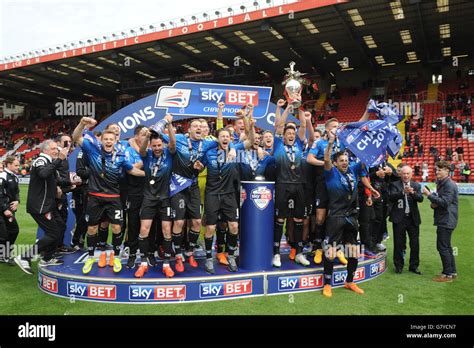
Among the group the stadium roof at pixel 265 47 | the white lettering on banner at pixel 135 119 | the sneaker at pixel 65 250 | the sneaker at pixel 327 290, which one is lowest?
the sneaker at pixel 327 290

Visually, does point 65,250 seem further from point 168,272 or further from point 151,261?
point 168,272

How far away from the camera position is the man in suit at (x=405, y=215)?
629 centimetres

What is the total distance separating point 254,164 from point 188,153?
116 cm

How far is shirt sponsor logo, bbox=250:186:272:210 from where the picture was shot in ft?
17.5

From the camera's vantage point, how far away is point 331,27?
20359 millimetres

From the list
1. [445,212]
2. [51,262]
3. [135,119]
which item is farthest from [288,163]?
[51,262]

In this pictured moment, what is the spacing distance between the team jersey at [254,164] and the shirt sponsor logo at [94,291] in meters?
2.53

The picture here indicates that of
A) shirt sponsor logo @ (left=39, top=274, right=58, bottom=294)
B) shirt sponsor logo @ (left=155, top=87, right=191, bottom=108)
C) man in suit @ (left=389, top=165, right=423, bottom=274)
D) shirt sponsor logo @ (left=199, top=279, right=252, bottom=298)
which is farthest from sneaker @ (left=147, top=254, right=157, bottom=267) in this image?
man in suit @ (left=389, top=165, right=423, bottom=274)

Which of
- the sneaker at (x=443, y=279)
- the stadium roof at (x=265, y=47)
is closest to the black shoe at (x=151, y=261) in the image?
the sneaker at (x=443, y=279)

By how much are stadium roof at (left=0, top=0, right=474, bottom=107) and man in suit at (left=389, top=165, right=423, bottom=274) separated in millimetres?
13203

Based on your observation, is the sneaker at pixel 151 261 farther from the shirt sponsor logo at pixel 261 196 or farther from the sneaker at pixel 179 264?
the shirt sponsor logo at pixel 261 196

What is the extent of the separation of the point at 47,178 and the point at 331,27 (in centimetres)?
1814
